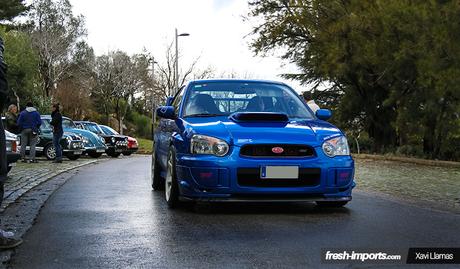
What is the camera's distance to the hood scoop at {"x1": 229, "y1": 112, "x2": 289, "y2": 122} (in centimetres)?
668

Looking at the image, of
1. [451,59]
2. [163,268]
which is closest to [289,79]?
[451,59]

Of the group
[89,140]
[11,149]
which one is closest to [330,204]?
[11,149]

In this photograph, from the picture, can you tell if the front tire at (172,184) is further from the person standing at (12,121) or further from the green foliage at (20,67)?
the green foliage at (20,67)

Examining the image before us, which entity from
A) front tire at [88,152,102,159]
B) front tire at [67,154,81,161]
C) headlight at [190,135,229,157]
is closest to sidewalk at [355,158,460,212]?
headlight at [190,135,229,157]

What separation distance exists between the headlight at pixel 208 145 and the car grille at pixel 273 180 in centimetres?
29

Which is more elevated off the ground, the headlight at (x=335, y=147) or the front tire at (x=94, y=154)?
the headlight at (x=335, y=147)

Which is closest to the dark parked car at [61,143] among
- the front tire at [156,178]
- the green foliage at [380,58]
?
the green foliage at [380,58]

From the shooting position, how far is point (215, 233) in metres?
5.30

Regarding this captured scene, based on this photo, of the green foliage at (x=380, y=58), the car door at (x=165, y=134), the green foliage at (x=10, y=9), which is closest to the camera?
the car door at (x=165, y=134)

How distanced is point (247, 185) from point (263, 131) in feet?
2.01

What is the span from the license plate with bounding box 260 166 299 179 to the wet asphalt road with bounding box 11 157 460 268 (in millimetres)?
441

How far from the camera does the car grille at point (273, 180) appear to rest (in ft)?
20.1

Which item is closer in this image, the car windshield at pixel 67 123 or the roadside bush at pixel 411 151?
the roadside bush at pixel 411 151

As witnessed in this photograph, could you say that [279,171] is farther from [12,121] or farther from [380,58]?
[12,121]
